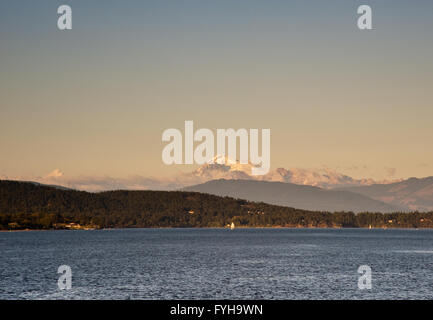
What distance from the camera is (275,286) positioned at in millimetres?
90438

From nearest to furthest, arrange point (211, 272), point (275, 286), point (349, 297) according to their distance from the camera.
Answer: point (349, 297) → point (275, 286) → point (211, 272)

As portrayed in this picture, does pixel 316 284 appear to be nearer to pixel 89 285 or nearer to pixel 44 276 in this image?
pixel 89 285

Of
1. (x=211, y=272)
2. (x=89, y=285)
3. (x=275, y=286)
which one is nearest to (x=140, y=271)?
(x=211, y=272)

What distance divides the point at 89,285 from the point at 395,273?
2298 inches
